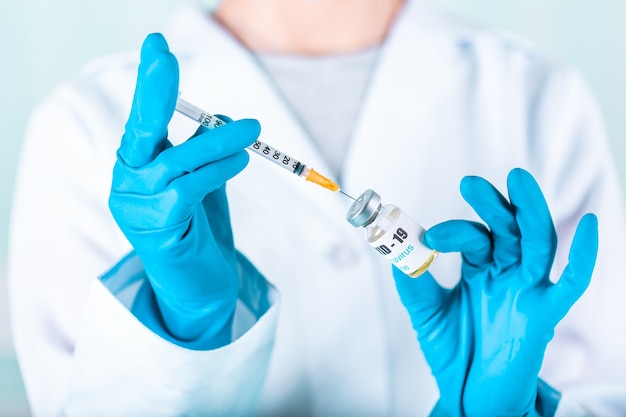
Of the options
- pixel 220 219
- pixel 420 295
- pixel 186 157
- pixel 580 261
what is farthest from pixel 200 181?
pixel 580 261

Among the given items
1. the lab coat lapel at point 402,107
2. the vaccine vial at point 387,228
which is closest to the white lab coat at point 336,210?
the lab coat lapel at point 402,107

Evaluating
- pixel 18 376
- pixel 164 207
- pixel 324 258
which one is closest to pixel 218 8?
pixel 324 258

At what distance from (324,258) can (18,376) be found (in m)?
0.82

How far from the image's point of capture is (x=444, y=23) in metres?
1.21

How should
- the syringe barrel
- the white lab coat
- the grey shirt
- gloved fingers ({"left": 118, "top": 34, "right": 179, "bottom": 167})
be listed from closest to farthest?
1. gloved fingers ({"left": 118, "top": 34, "right": 179, "bottom": 167})
2. the syringe barrel
3. the white lab coat
4. the grey shirt

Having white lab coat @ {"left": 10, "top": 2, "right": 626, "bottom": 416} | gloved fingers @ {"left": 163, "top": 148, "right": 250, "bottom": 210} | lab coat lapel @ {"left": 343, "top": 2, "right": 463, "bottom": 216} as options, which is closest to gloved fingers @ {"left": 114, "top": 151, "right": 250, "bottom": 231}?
gloved fingers @ {"left": 163, "top": 148, "right": 250, "bottom": 210}

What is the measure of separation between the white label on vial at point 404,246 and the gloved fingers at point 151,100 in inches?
9.8

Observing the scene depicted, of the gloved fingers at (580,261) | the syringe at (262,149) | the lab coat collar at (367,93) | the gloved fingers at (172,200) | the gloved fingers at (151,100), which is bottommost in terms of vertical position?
the gloved fingers at (172,200)

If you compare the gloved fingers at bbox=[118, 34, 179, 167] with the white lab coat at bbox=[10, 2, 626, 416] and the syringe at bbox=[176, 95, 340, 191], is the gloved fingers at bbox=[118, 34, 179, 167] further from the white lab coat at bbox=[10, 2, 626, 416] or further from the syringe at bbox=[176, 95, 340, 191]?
the white lab coat at bbox=[10, 2, 626, 416]

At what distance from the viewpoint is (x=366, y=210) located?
76 centimetres

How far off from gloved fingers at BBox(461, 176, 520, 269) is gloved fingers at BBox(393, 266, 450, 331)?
0.26 feet

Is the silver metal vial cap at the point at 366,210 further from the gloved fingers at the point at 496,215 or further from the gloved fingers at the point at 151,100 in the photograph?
the gloved fingers at the point at 151,100

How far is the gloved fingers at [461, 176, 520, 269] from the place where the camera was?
784mm

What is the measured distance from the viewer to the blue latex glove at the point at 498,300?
0.78 metres
